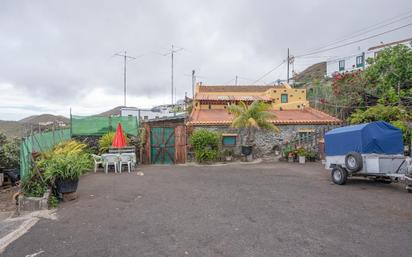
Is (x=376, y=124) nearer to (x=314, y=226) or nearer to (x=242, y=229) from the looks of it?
(x=314, y=226)

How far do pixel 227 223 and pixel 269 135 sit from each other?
13060mm

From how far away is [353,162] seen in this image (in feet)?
28.3

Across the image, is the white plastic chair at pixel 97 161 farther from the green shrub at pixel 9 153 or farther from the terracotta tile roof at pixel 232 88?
the terracotta tile roof at pixel 232 88

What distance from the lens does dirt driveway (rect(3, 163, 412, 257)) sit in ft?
13.0

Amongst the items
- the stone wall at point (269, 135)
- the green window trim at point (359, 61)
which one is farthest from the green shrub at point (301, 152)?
the green window trim at point (359, 61)

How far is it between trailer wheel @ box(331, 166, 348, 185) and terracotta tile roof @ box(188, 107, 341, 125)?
826 cm

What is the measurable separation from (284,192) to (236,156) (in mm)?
8954

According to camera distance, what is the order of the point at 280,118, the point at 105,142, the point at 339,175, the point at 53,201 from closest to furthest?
the point at 53,201
the point at 339,175
the point at 105,142
the point at 280,118

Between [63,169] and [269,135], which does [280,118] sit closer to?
[269,135]

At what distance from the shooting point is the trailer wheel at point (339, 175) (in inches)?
350


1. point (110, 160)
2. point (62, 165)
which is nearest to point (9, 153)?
point (110, 160)

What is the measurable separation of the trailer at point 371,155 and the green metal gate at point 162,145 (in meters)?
9.12

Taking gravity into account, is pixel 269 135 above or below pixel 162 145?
above

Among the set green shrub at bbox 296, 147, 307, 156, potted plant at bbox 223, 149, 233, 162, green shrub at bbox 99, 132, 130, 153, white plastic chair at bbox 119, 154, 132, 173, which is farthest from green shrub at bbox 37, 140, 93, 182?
green shrub at bbox 296, 147, 307, 156
